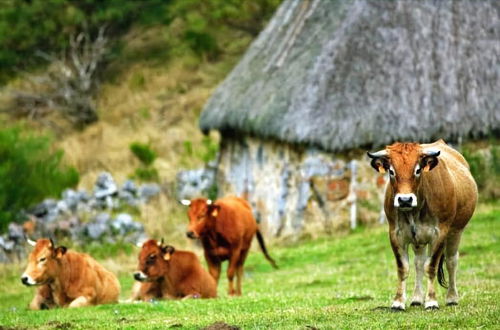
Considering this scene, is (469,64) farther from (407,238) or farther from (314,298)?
(407,238)

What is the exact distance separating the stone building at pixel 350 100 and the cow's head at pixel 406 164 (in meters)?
13.2

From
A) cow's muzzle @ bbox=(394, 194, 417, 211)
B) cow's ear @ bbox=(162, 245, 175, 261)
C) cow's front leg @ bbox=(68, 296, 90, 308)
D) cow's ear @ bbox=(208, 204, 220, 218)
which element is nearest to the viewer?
cow's muzzle @ bbox=(394, 194, 417, 211)

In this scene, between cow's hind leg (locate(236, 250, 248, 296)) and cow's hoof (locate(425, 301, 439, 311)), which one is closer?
cow's hoof (locate(425, 301, 439, 311))

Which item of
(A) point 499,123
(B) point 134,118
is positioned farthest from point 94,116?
(A) point 499,123

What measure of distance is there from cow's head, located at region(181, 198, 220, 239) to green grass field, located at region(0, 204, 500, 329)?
3.78 feet

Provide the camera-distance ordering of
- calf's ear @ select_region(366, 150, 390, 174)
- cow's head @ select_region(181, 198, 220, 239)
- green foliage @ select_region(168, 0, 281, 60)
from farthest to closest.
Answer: green foliage @ select_region(168, 0, 281, 60)
cow's head @ select_region(181, 198, 220, 239)
calf's ear @ select_region(366, 150, 390, 174)

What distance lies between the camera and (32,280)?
15734 millimetres

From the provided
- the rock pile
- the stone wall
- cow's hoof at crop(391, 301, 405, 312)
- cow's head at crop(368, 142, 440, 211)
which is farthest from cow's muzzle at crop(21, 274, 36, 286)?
the stone wall

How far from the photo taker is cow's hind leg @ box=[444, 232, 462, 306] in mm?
12469

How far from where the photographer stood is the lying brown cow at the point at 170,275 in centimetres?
1642

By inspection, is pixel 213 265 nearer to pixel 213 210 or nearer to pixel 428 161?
pixel 213 210

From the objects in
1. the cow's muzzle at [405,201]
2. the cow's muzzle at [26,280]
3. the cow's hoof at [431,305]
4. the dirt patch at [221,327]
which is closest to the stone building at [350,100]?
the cow's muzzle at [26,280]

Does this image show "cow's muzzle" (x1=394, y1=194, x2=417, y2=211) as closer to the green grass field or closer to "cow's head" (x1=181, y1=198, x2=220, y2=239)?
the green grass field

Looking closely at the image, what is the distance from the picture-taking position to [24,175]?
27016 millimetres
